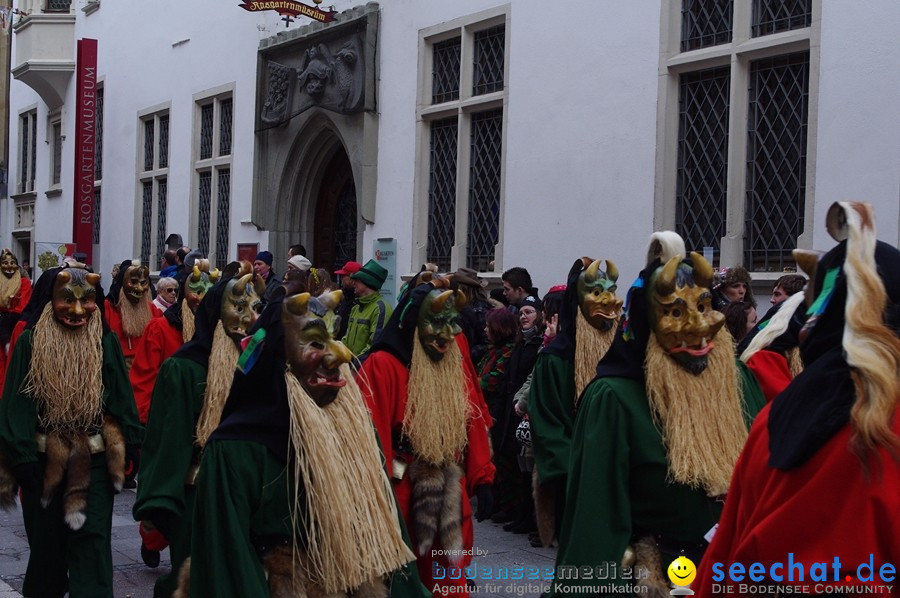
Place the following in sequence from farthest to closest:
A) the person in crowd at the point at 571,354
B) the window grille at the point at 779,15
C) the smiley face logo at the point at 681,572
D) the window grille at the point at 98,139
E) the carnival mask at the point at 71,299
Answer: the window grille at the point at 98,139 < the window grille at the point at 779,15 < the carnival mask at the point at 71,299 < the person in crowd at the point at 571,354 < the smiley face logo at the point at 681,572

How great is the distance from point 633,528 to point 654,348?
59 centimetres

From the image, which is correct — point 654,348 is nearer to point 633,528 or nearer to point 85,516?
point 633,528

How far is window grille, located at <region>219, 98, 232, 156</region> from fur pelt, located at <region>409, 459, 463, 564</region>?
12.9 meters

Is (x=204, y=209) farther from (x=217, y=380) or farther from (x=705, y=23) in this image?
(x=217, y=380)

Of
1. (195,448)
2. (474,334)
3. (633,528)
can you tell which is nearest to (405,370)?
(195,448)

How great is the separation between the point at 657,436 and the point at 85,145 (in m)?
20.3

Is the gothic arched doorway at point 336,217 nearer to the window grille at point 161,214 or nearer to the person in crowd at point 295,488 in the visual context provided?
the window grille at point 161,214

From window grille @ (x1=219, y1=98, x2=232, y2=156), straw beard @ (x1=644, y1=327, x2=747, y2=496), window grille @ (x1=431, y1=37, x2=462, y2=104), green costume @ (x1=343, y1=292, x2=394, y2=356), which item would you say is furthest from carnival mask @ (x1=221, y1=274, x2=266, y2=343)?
window grille @ (x1=219, y1=98, x2=232, y2=156)

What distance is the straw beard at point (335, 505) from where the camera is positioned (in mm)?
3467

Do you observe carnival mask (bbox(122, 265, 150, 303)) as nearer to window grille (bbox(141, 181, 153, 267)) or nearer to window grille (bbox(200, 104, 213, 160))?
window grille (bbox(200, 104, 213, 160))

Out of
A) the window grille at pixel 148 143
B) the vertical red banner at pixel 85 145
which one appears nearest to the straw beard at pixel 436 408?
the window grille at pixel 148 143

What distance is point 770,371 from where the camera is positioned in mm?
4969

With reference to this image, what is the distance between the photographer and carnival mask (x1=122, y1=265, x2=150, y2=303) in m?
10.4

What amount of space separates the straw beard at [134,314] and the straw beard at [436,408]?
5.46m
